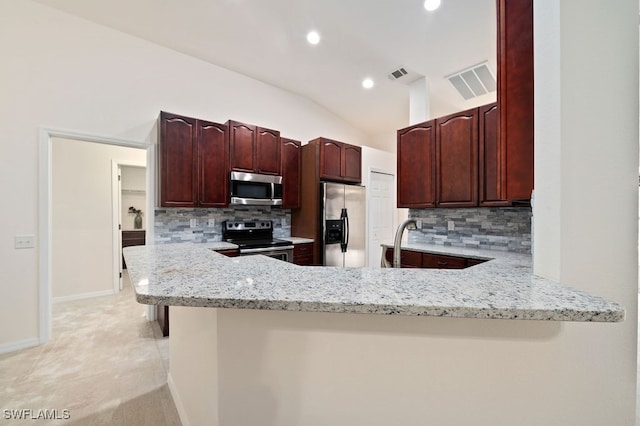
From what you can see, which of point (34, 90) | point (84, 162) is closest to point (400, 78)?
point (34, 90)

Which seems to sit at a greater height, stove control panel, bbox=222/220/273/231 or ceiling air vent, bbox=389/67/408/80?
ceiling air vent, bbox=389/67/408/80

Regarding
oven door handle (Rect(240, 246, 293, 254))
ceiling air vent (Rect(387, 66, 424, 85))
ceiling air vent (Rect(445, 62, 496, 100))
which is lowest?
oven door handle (Rect(240, 246, 293, 254))

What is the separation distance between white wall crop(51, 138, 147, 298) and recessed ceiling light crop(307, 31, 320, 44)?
334 cm

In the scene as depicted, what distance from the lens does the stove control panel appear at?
140 inches

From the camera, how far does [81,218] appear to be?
379 centimetres

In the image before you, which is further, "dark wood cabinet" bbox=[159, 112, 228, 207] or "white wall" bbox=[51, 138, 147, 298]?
"white wall" bbox=[51, 138, 147, 298]

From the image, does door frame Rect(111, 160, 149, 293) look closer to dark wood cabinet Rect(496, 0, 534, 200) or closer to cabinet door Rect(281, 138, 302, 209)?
cabinet door Rect(281, 138, 302, 209)

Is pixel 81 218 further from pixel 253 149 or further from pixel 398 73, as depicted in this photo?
pixel 398 73

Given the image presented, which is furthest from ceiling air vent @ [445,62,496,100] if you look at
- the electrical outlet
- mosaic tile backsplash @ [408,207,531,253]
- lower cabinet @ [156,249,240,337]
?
the electrical outlet

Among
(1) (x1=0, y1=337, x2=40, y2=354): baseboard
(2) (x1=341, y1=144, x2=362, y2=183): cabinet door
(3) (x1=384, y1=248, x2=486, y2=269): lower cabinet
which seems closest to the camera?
(1) (x1=0, y1=337, x2=40, y2=354): baseboard

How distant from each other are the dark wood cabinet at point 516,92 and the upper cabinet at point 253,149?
2.89 m

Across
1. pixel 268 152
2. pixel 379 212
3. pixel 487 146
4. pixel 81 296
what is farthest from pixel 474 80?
pixel 81 296

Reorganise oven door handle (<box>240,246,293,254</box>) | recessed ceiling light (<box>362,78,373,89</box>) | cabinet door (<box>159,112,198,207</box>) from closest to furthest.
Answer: cabinet door (<box>159,112,198,207</box>) → oven door handle (<box>240,246,293,254</box>) → recessed ceiling light (<box>362,78,373,89</box>)


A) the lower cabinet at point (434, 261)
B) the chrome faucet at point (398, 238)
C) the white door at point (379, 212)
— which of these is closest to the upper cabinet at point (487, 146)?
the chrome faucet at point (398, 238)
